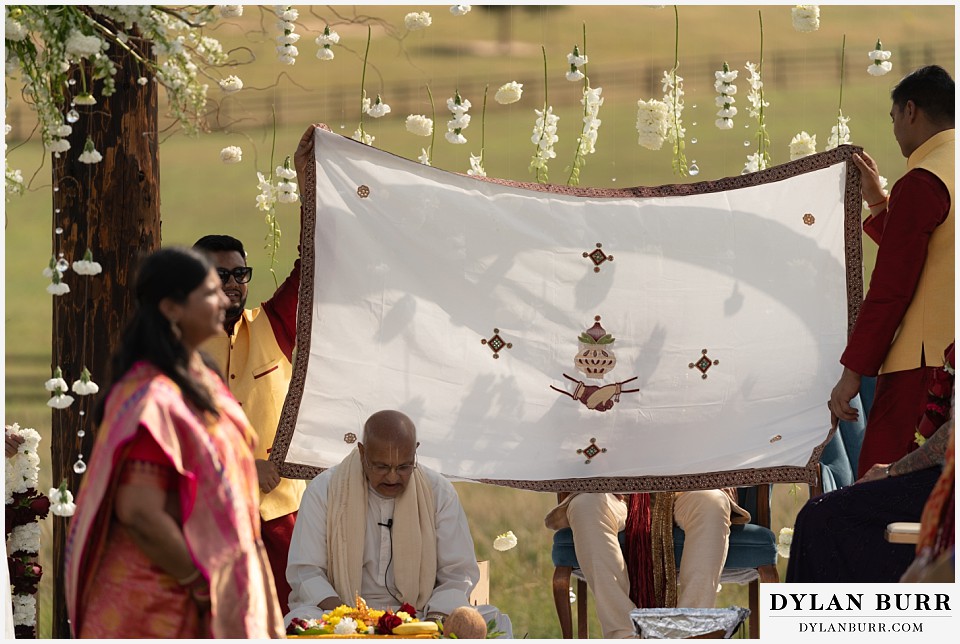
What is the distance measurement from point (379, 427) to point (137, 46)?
2.09 m

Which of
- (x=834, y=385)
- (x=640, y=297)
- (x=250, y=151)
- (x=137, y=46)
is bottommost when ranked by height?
(x=834, y=385)

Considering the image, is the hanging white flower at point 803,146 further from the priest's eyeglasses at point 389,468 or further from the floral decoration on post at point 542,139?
the priest's eyeglasses at point 389,468

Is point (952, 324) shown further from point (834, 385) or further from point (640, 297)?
point (640, 297)

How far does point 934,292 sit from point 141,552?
10.5 ft

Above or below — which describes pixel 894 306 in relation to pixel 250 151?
below

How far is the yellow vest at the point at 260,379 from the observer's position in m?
6.19

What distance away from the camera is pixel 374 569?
222 inches

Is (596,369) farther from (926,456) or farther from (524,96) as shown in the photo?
→ (524,96)

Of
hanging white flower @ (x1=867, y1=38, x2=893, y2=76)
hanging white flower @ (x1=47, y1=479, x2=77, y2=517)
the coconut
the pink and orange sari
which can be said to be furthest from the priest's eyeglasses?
hanging white flower @ (x1=867, y1=38, x2=893, y2=76)

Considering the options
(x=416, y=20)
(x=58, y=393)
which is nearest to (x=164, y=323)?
(x=58, y=393)

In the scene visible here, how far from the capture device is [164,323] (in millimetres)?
3670

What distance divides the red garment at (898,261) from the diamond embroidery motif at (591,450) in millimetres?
1184

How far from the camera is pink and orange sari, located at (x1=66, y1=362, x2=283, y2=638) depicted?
11.6 ft

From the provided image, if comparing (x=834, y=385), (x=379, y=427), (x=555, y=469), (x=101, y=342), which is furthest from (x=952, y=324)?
(x=101, y=342)
